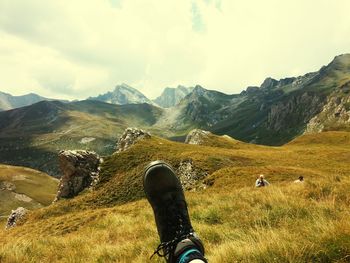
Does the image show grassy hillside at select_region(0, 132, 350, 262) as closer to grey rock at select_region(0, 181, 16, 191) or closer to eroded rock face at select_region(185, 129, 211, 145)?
eroded rock face at select_region(185, 129, 211, 145)

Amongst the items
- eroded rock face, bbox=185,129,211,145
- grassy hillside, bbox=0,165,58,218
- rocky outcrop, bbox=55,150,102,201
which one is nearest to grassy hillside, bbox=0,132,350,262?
rocky outcrop, bbox=55,150,102,201

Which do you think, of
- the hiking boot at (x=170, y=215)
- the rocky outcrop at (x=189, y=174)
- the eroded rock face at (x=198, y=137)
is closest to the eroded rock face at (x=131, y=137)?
the eroded rock face at (x=198, y=137)

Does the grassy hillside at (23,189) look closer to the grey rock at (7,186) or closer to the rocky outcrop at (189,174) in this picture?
the grey rock at (7,186)

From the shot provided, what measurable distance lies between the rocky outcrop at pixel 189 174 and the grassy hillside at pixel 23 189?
107381mm

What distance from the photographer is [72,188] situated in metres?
55.7

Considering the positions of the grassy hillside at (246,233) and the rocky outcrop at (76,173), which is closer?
the grassy hillside at (246,233)

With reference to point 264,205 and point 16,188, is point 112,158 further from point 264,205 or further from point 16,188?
point 16,188

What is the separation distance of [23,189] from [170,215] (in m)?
170

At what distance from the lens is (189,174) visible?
47156mm

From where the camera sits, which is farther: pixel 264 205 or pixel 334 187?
pixel 334 187

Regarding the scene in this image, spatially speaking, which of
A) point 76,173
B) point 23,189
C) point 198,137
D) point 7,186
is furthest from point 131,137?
point 7,186

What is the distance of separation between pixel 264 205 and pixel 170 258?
423 cm

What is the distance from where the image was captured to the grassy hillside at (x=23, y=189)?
14988 centimetres

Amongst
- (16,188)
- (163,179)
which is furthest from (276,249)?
(16,188)
